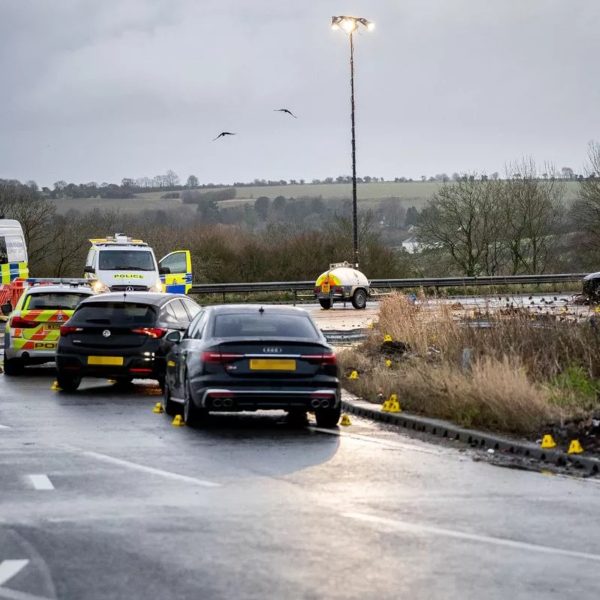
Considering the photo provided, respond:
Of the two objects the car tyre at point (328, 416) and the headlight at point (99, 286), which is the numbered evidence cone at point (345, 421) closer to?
the car tyre at point (328, 416)

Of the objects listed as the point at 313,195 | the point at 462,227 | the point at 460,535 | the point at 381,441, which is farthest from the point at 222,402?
the point at 313,195

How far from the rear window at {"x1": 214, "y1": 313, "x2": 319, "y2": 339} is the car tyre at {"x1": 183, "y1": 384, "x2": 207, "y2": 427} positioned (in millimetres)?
783

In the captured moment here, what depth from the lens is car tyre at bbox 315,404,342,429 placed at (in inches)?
695

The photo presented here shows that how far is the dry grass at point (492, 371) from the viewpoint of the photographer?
16.7m

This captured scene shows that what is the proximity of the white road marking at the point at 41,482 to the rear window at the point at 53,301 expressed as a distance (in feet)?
43.7

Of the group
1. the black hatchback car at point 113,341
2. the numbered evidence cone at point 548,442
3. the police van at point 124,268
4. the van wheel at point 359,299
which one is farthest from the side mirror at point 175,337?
the van wheel at point 359,299

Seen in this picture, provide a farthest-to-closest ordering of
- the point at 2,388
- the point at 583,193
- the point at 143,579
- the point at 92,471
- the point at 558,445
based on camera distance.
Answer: the point at 583,193, the point at 2,388, the point at 558,445, the point at 92,471, the point at 143,579

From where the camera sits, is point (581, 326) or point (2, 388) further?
point (2, 388)

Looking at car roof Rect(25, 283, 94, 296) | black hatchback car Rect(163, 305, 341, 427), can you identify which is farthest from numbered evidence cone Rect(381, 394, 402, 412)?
car roof Rect(25, 283, 94, 296)

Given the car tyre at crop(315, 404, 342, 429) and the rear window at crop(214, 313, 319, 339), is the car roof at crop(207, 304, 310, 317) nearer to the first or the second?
the rear window at crop(214, 313, 319, 339)

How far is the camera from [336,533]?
33.9 ft

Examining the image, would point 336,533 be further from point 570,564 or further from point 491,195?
point 491,195

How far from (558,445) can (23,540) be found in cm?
658

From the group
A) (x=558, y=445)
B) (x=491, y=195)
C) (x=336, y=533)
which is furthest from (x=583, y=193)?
(x=336, y=533)
